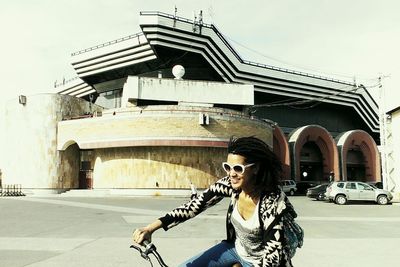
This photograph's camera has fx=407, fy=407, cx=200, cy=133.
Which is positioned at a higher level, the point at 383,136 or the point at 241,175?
the point at 383,136

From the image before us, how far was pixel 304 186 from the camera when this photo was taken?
40781 millimetres

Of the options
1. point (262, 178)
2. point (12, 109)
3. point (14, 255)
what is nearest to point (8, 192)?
point (12, 109)

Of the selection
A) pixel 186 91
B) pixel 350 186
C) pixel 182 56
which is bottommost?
pixel 350 186

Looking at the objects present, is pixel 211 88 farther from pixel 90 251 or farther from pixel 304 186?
pixel 90 251

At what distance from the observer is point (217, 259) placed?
8.43ft

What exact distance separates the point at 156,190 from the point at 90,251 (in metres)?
25.1

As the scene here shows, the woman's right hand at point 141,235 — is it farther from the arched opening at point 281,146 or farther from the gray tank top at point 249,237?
the arched opening at point 281,146

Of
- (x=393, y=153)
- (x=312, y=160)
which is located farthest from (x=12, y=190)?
(x=312, y=160)

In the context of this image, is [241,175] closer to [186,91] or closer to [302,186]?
[186,91]

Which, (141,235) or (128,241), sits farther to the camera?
(128,241)

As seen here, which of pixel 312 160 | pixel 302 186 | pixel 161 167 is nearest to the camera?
pixel 161 167

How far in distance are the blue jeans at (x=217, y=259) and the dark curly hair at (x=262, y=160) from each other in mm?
470

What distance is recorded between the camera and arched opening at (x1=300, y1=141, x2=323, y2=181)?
48.0 metres

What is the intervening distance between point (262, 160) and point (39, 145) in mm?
37147
